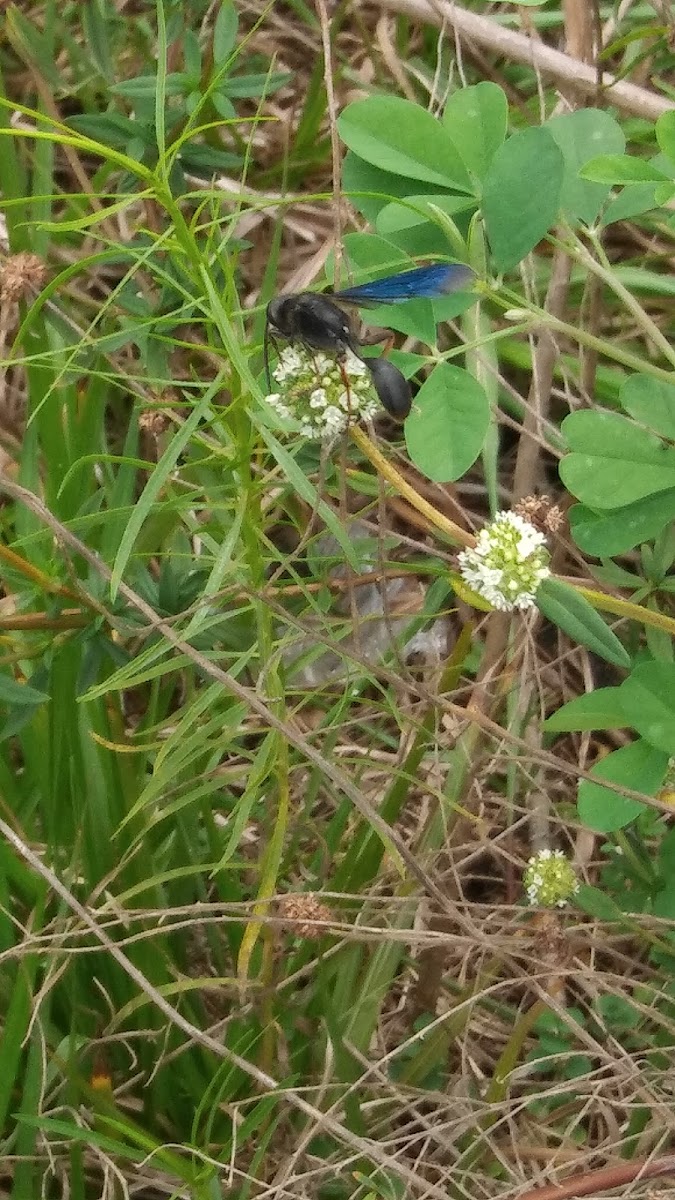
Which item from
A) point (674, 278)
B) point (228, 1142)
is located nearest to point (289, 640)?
point (228, 1142)

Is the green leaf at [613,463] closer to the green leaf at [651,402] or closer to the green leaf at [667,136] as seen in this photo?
the green leaf at [651,402]

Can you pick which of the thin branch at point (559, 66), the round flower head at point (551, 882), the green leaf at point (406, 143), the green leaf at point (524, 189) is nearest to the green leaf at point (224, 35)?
the thin branch at point (559, 66)

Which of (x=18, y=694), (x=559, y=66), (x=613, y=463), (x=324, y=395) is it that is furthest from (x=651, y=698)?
(x=559, y=66)

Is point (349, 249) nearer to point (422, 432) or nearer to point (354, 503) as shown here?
point (422, 432)

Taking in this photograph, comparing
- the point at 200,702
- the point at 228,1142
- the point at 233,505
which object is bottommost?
the point at 228,1142

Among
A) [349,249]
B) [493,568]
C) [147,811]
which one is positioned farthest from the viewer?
[147,811]

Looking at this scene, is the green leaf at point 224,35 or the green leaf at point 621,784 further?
the green leaf at point 224,35

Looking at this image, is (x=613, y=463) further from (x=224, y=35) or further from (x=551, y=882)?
(x=224, y=35)
